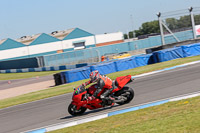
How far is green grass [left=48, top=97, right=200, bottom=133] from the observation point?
708cm

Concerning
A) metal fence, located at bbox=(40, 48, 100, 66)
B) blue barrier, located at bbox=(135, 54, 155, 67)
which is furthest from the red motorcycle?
metal fence, located at bbox=(40, 48, 100, 66)

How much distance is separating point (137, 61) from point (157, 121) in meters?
22.2

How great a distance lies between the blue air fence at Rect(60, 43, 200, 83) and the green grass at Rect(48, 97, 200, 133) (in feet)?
57.6

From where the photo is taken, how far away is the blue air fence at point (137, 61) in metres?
27.4

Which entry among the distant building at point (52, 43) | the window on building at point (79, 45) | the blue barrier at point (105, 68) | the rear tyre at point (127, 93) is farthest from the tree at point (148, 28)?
the rear tyre at point (127, 93)

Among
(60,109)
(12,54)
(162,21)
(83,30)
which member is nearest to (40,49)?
(12,54)

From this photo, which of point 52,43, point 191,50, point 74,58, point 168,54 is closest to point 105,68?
point 168,54

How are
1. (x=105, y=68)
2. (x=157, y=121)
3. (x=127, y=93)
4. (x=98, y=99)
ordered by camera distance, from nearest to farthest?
(x=157, y=121) < (x=98, y=99) < (x=127, y=93) < (x=105, y=68)

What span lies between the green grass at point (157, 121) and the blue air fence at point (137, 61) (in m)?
17.6

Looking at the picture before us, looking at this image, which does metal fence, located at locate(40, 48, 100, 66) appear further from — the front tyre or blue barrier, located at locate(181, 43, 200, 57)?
the front tyre

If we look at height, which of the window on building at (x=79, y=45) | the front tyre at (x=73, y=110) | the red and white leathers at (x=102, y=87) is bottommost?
the front tyre at (x=73, y=110)

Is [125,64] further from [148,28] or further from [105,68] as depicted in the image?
[148,28]

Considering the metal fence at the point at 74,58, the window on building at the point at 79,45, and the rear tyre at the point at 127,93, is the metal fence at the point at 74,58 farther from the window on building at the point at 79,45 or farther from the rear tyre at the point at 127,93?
the rear tyre at the point at 127,93

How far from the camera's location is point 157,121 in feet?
26.1
